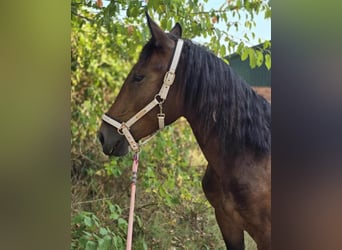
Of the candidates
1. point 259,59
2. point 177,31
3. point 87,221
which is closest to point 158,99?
point 177,31

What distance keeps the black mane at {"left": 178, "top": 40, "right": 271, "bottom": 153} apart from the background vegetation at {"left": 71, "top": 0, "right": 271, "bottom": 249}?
86 mm

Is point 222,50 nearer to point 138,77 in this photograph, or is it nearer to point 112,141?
point 138,77

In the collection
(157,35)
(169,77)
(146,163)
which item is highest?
(157,35)

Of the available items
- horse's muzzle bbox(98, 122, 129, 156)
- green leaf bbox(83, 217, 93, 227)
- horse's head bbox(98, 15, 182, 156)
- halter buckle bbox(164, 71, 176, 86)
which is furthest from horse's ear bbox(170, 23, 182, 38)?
green leaf bbox(83, 217, 93, 227)

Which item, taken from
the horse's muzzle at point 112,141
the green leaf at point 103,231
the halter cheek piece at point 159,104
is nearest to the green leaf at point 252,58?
the halter cheek piece at point 159,104

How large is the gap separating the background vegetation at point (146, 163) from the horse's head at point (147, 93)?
0.07 meters

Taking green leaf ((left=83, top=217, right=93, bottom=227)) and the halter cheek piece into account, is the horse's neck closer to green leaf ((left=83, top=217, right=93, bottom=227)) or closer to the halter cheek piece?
the halter cheek piece

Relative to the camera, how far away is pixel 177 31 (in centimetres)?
140

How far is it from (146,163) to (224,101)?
1.25 feet

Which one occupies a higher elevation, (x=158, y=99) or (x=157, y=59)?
(x=157, y=59)
